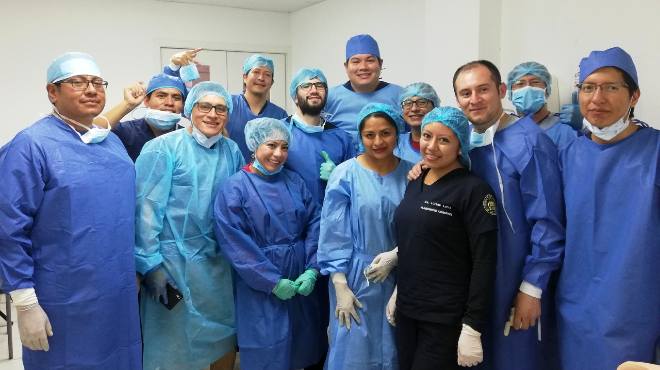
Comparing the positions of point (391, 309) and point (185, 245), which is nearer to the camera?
point (391, 309)

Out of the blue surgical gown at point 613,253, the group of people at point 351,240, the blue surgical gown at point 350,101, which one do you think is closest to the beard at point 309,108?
the blue surgical gown at point 350,101

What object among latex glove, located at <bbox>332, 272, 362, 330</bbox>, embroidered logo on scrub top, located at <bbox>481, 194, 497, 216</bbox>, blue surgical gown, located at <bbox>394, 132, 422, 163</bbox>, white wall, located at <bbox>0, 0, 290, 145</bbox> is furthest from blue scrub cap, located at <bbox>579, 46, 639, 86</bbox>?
white wall, located at <bbox>0, 0, 290, 145</bbox>

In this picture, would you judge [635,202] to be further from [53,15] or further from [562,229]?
[53,15]

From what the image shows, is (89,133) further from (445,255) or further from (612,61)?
(612,61)

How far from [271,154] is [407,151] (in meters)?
0.68

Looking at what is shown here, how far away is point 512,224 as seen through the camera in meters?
1.78

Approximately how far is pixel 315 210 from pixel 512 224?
3.16 feet

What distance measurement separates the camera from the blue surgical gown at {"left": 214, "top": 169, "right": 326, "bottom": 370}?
2184 mm

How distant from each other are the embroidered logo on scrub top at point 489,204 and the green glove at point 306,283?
89 centimetres

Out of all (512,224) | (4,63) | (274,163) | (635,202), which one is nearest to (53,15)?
(4,63)

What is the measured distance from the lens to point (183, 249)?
7.22 ft

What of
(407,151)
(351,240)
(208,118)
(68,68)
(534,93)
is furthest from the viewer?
(534,93)

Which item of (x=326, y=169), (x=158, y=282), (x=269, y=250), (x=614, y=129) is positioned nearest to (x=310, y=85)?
(x=326, y=169)

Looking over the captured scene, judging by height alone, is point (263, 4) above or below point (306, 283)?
above
